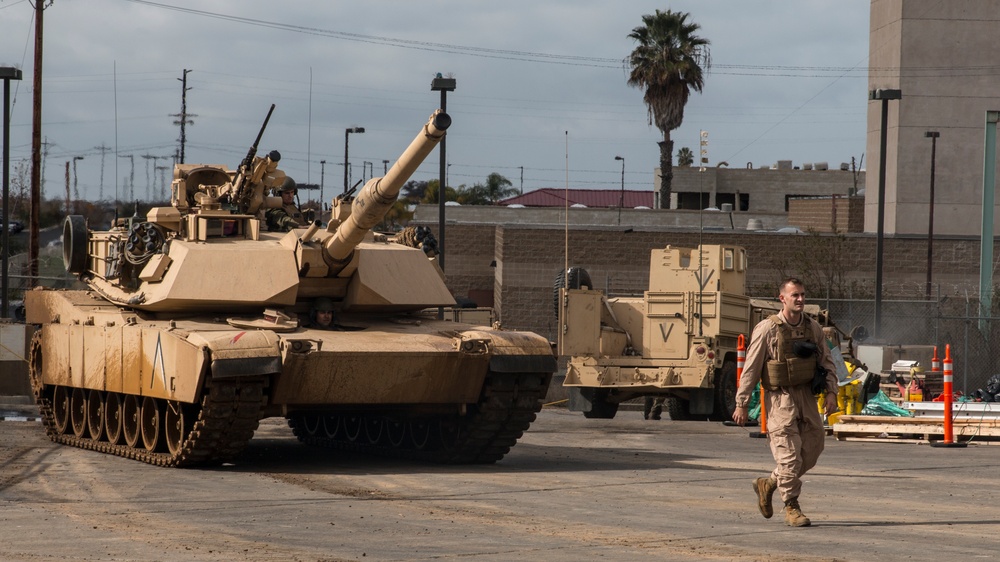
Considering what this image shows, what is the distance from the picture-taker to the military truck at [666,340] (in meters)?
22.7

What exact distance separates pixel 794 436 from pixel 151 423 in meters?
7.82

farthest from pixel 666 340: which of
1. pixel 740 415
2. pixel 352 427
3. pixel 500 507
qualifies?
pixel 740 415

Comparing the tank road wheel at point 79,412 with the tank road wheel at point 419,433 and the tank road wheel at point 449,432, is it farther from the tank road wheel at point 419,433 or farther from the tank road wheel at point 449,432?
the tank road wheel at point 449,432

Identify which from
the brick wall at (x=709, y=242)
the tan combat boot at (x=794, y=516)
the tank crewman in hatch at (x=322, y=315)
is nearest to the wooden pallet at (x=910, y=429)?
the tank crewman in hatch at (x=322, y=315)

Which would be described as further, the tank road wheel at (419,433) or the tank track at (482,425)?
the tank road wheel at (419,433)

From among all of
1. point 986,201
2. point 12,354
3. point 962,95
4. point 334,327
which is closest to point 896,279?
point 962,95

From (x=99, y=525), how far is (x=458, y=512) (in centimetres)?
250

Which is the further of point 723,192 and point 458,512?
point 723,192

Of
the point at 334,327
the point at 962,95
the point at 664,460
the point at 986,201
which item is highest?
the point at 962,95

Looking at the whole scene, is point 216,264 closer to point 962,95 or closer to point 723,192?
point 962,95

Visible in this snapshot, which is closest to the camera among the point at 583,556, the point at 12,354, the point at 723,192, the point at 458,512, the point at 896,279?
the point at 583,556

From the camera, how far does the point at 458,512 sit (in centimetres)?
1065

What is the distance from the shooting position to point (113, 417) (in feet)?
53.7

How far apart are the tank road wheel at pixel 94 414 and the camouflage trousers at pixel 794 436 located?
371 inches
